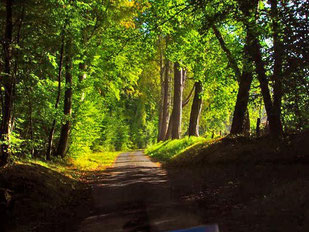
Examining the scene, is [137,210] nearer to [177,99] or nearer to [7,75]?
[7,75]

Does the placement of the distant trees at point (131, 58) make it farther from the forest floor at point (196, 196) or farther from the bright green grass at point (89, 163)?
the forest floor at point (196, 196)

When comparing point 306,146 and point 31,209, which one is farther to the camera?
point 306,146

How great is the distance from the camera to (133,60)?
67.5 ft

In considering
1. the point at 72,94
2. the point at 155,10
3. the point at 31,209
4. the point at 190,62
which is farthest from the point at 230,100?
the point at 31,209

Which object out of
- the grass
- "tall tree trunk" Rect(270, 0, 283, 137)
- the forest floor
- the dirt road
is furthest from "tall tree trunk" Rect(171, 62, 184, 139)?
"tall tree trunk" Rect(270, 0, 283, 137)

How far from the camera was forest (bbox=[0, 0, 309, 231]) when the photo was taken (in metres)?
8.29

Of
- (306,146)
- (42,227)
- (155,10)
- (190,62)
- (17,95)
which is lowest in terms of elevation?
(42,227)

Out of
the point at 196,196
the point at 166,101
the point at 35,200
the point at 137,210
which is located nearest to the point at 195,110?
the point at 166,101

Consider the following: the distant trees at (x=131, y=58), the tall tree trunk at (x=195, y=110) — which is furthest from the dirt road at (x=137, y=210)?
the tall tree trunk at (x=195, y=110)

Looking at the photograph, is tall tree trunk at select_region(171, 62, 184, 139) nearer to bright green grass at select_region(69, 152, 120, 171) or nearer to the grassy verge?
bright green grass at select_region(69, 152, 120, 171)

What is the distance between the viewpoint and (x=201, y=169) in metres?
12.8

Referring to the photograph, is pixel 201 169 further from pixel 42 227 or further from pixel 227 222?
pixel 42 227

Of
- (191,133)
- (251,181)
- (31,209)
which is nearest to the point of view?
(31,209)

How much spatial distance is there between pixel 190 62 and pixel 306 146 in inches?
398
